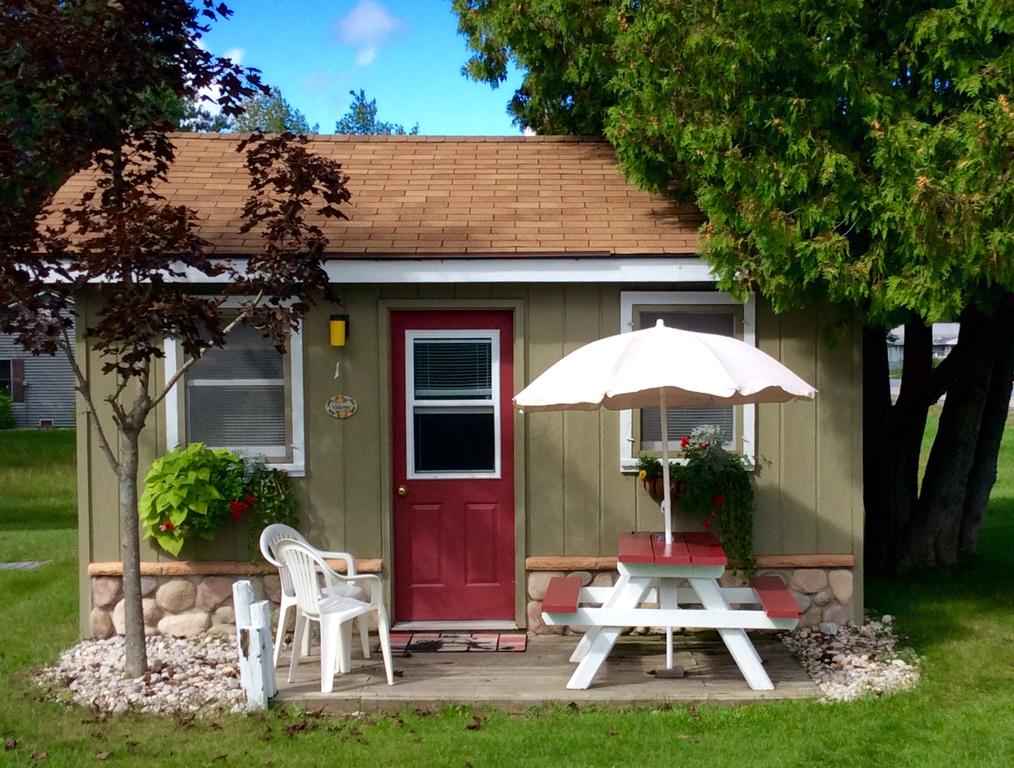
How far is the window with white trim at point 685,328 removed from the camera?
7.34 metres

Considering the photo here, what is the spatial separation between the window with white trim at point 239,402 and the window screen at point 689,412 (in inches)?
97.5

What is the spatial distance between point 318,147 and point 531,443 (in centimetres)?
338

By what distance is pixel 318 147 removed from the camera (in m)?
8.98

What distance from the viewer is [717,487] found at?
23.3 feet

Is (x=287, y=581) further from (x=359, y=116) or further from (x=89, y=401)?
(x=359, y=116)

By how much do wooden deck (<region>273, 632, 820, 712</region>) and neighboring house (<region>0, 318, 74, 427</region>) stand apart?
25.9 metres

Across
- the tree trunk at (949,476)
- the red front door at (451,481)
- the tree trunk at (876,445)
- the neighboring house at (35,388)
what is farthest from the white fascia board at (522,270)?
the neighboring house at (35,388)

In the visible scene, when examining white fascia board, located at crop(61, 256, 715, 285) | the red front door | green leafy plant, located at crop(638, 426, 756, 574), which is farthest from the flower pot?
white fascia board, located at crop(61, 256, 715, 285)

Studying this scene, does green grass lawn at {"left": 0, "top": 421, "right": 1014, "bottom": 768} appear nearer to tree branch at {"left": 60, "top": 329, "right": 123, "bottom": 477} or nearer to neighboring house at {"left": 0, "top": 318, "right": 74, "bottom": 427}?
tree branch at {"left": 60, "top": 329, "right": 123, "bottom": 477}

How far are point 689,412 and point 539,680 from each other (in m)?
2.27

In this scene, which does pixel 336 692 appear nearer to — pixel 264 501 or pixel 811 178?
pixel 264 501

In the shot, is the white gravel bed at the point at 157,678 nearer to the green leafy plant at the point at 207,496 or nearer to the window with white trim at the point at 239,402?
the green leafy plant at the point at 207,496

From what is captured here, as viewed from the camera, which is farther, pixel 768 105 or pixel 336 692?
pixel 768 105

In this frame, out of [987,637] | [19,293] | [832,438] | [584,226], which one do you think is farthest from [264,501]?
[987,637]
